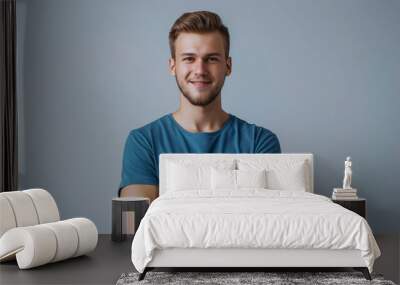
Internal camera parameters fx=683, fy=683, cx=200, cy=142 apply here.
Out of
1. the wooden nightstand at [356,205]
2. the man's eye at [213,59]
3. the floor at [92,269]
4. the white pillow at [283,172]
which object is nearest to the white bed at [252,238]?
the floor at [92,269]

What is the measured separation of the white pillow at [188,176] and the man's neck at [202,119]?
1.77ft

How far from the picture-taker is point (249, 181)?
19.8 feet

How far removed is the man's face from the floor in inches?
68.4

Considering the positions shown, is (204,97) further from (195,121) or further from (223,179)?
(223,179)

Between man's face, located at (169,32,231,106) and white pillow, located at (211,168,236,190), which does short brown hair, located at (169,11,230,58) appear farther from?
white pillow, located at (211,168,236,190)

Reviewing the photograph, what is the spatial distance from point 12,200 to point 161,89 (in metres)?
2.28

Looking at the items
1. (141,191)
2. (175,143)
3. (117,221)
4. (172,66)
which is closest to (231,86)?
(172,66)

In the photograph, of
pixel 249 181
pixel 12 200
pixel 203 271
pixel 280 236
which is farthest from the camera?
pixel 249 181

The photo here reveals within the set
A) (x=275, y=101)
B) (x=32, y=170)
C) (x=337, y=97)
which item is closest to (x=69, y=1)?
(x=32, y=170)

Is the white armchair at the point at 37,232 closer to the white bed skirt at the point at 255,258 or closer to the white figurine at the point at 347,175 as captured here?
the white bed skirt at the point at 255,258

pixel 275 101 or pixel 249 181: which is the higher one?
pixel 275 101

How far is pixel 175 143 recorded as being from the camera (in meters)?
6.72

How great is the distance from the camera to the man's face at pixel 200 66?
A: 6625 millimetres

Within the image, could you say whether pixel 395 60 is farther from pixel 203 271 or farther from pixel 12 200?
pixel 12 200
